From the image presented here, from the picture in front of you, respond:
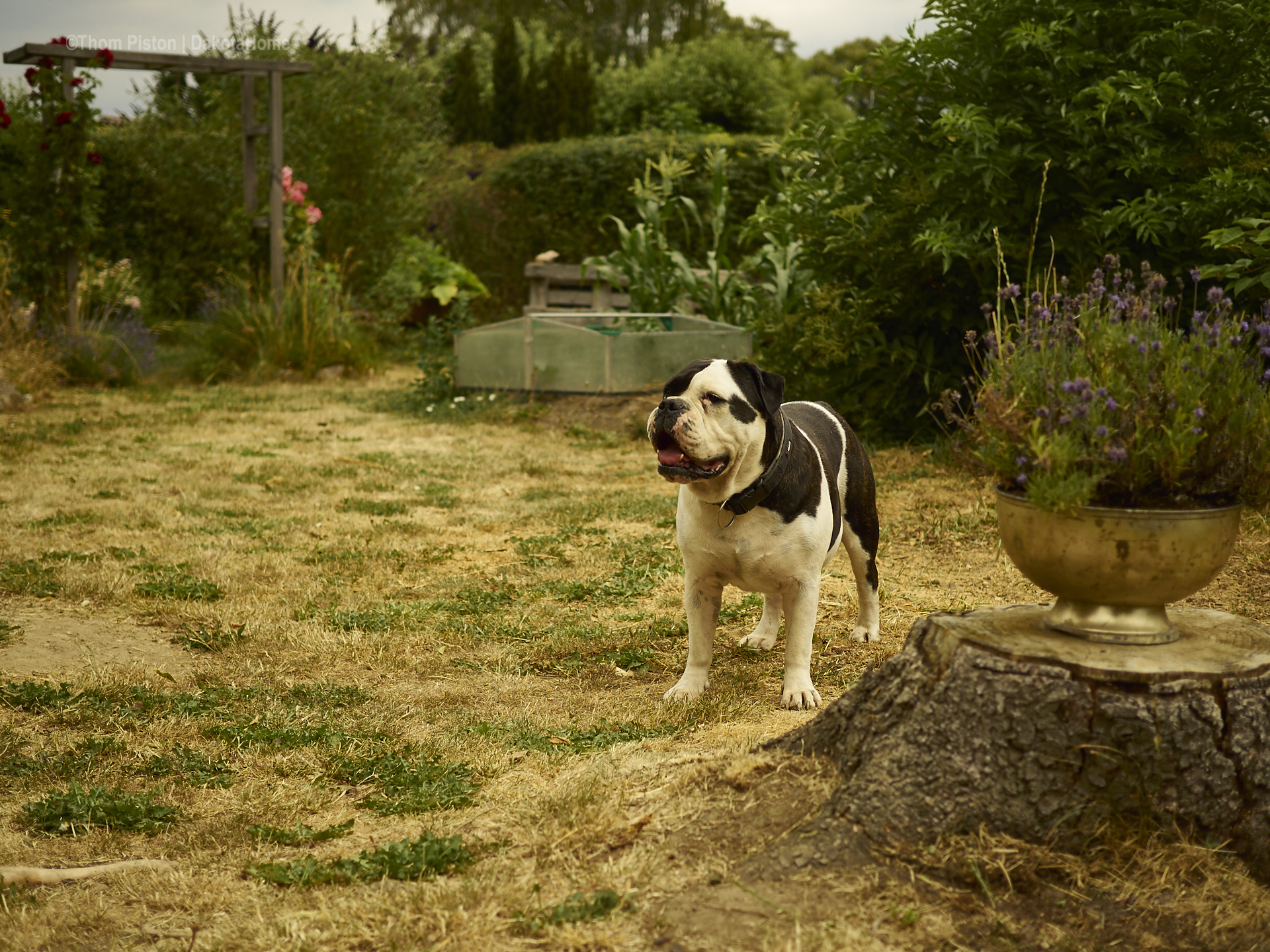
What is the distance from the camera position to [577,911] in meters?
2.16

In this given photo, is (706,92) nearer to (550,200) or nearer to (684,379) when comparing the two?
(550,200)

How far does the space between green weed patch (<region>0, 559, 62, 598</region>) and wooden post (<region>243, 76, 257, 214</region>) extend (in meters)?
9.12

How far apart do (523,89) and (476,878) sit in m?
23.3

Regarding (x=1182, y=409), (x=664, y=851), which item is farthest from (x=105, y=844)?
(x=1182, y=409)

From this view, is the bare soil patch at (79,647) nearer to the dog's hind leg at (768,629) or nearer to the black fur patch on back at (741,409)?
the dog's hind leg at (768,629)

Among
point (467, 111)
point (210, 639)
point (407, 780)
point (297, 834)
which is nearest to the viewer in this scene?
point (297, 834)

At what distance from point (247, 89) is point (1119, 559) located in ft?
43.5

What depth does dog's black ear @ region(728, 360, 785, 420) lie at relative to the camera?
3.16 metres

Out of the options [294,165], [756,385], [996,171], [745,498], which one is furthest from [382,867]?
[294,165]

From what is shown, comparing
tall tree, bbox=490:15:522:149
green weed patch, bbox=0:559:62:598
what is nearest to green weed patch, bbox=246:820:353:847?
green weed patch, bbox=0:559:62:598

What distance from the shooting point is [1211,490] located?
2.33m

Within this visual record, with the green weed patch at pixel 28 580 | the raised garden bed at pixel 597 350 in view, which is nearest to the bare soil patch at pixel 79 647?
the green weed patch at pixel 28 580

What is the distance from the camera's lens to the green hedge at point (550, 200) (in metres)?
16.2

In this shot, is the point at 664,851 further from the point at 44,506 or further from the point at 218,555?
Answer: the point at 44,506
